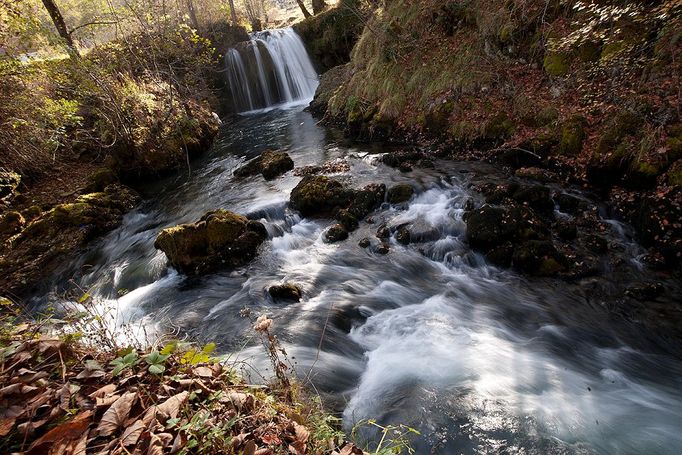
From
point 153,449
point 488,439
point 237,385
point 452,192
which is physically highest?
point 153,449

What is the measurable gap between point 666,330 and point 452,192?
15.4 feet

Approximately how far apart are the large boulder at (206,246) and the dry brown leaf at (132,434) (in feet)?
17.9

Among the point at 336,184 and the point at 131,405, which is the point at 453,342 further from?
the point at 336,184

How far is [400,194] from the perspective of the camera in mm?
8609

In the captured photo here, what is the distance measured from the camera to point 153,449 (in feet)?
6.18

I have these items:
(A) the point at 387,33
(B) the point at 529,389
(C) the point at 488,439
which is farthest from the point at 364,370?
(A) the point at 387,33

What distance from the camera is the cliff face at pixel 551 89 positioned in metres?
6.32

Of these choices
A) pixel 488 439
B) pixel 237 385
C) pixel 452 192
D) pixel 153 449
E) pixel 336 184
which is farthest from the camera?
pixel 336 184

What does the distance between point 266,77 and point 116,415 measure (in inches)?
1007

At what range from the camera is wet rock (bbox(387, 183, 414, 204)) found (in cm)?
858

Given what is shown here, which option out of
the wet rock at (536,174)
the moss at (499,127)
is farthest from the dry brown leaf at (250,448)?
the moss at (499,127)

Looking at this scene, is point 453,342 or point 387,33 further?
point 387,33

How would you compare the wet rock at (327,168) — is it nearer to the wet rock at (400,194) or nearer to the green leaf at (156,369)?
the wet rock at (400,194)

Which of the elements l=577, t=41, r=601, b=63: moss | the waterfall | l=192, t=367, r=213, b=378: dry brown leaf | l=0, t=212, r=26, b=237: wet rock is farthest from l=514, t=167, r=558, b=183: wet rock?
the waterfall
